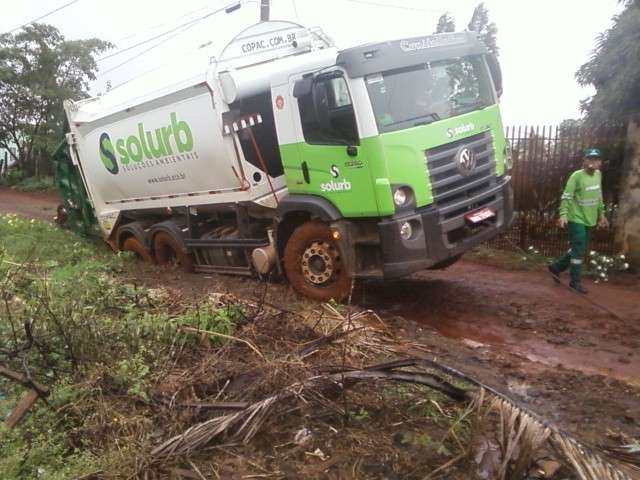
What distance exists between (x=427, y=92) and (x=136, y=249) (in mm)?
5596

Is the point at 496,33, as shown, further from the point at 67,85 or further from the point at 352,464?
the point at 352,464

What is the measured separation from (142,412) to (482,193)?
400cm

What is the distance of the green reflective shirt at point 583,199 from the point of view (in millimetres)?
6379

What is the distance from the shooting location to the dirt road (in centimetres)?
370

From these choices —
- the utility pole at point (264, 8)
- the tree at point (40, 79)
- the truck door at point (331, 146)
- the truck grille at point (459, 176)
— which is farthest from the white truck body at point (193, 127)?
the tree at point (40, 79)

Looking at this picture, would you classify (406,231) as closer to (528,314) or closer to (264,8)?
(528,314)

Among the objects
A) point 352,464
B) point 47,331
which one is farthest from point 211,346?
point 352,464

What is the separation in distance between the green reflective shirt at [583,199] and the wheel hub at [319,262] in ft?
9.04

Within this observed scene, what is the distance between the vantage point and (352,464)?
9.27ft

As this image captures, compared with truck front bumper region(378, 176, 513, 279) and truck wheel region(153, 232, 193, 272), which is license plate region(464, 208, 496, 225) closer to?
truck front bumper region(378, 176, 513, 279)

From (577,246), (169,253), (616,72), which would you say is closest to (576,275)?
(577,246)

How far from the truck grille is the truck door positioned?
667mm

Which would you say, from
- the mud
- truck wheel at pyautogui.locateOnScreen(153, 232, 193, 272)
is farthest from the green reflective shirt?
truck wheel at pyautogui.locateOnScreen(153, 232, 193, 272)

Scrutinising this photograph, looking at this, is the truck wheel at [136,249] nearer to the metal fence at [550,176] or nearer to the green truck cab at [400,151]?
the green truck cab at [400,151]
